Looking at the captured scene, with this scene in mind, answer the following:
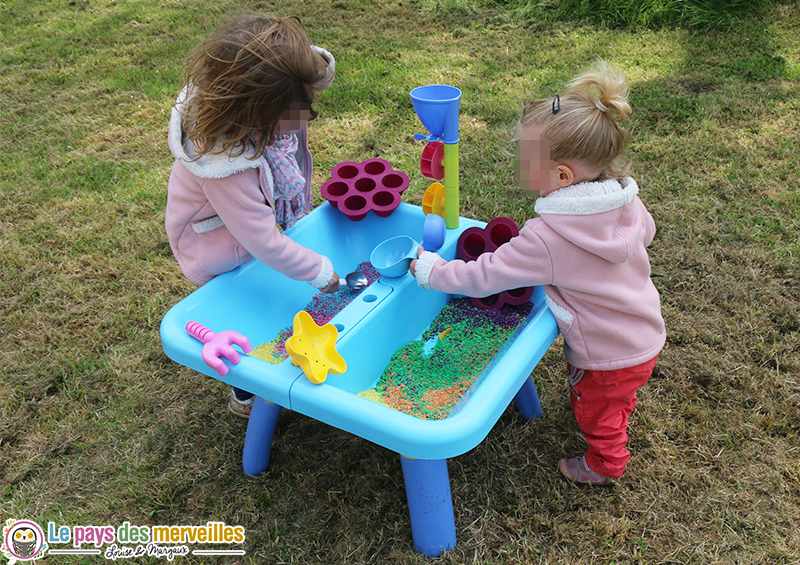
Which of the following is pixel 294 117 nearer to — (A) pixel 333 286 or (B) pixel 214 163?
(B) pixel 214 163

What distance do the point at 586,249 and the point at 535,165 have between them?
0.21m

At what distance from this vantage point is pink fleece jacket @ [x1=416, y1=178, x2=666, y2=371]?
45.5 inches

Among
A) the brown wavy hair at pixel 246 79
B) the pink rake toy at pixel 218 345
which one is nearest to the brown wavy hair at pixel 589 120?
the brown wavy hair at pixel 246 79

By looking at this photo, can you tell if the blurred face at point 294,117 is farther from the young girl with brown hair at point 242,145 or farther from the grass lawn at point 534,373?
the grass lawn at point 534,373

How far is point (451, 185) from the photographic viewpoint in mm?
1515

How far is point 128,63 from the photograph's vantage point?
397 centimetres

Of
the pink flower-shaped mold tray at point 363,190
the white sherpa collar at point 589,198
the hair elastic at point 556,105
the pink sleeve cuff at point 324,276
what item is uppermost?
the hair elastic at point 556,105

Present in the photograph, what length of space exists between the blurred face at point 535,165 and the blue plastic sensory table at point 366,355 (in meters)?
0.27

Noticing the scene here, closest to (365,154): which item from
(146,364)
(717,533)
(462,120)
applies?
(462,120)

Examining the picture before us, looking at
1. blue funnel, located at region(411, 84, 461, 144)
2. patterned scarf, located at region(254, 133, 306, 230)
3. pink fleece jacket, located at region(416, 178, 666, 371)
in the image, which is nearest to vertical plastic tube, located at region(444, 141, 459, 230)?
blue funnel, located at region(411, 84, 461, 144)

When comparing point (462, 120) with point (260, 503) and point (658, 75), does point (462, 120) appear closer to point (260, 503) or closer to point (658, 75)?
point (658, 75)

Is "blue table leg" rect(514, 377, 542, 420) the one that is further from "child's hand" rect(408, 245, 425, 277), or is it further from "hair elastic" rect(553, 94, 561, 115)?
"hair elastic" rect(553, 94, 561, 115)

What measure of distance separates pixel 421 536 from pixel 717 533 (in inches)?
27.1

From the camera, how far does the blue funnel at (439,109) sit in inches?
53.9
